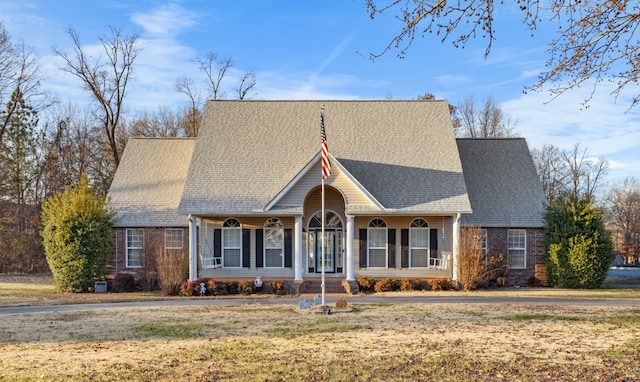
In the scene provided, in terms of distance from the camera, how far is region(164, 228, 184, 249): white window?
2766 centimetres

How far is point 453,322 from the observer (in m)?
15.3

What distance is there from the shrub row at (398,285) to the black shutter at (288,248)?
3693 millimetres

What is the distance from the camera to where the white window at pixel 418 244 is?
26703 millimetres

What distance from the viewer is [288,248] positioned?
27000mm

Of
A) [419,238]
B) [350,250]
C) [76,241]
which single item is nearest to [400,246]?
[419,238]

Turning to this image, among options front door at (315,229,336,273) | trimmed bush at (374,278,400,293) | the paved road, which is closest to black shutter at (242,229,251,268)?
front door at (315,229,336,273)

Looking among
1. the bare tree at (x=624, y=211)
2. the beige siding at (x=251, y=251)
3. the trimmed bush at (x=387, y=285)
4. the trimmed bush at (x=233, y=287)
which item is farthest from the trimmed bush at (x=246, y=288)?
the bare tree at (x=624, y=211)

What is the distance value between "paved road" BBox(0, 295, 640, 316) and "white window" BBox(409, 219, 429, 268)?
462cm

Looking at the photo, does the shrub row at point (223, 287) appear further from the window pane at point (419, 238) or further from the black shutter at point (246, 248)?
the window pane at point (419, 238)

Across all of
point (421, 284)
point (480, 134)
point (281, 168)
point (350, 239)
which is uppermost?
point (480, 134)

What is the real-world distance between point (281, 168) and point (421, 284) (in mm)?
8477

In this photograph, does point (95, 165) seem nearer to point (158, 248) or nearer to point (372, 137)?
point (158, 248)

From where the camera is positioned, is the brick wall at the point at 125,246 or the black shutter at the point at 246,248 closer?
the black shutter at the point at 246,248

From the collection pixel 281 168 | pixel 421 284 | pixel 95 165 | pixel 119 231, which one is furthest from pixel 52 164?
pixel 421 284
